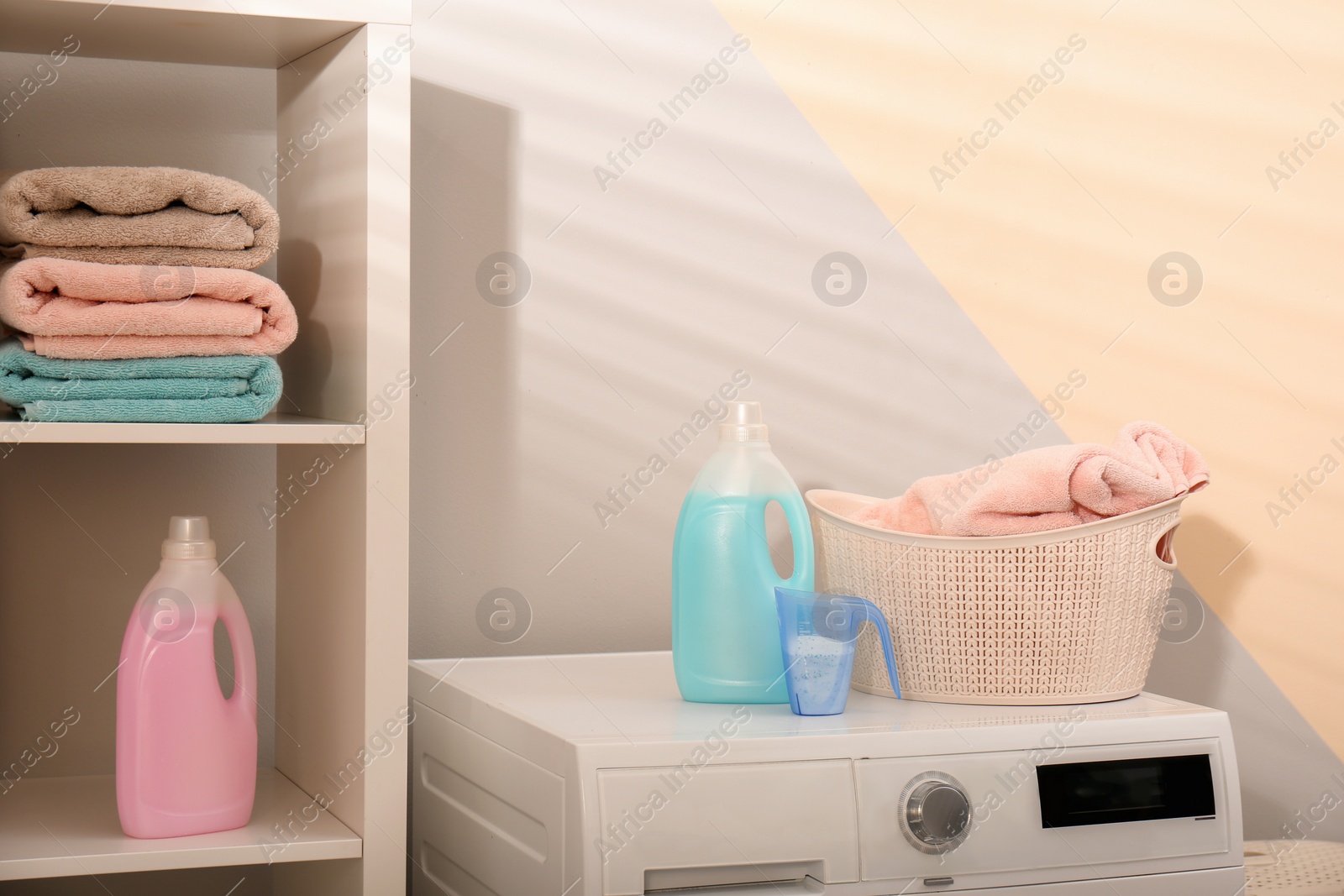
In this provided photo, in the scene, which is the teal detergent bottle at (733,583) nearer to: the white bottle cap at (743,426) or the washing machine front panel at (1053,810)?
the white bottle cap at (743,426)

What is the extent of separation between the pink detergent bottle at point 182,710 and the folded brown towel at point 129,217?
0.25 metres

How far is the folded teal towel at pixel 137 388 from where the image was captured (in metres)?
0.96

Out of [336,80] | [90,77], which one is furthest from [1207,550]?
[90,77]

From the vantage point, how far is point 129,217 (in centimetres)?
101

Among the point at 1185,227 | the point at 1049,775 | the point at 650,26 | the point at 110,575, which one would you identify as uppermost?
the point at 650,26

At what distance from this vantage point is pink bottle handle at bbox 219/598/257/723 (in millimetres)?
1043

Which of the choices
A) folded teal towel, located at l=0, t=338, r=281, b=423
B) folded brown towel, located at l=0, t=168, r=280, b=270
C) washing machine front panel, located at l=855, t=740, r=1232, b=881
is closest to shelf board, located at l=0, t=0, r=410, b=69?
folded brown towel, located at l=0, t=168, r=280, b=270

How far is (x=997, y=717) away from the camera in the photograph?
1.00 metres

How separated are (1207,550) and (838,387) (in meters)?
0.58

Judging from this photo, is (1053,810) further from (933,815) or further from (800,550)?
(800,550)

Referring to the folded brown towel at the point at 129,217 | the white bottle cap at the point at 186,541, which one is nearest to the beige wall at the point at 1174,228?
the folded brown towel at the point at 129,217

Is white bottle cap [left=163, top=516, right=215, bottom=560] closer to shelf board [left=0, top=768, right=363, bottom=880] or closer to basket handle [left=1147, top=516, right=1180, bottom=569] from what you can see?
shelf board [left=0, top=768, right=363, bottom=880]

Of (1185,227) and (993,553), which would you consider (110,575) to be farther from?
(1185,227)

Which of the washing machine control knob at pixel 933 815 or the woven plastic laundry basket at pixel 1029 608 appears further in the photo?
the woven plastic laundry basket at pixel 1029 608
